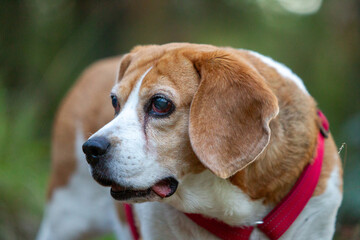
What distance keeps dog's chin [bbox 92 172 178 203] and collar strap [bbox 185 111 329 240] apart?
32 cm

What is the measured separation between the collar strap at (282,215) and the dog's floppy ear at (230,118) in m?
0.43

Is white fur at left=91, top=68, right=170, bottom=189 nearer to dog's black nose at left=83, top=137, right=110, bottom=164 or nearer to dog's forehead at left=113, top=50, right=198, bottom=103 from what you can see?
dog's black nose at left=83, top=137, right=110, bottom=164

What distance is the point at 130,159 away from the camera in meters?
2.69

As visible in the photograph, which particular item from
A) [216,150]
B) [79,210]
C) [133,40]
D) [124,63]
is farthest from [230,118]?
[133,40]

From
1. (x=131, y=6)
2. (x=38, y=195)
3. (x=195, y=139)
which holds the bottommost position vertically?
(x=38, y=195)

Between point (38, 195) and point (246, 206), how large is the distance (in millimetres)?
4017

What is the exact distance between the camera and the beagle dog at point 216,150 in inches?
107

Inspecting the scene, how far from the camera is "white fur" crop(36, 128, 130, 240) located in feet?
15.2

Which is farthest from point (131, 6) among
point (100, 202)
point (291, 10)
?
point (100, 202)

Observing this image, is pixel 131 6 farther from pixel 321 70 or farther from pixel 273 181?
pixel 273 181

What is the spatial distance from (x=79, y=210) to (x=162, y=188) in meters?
2.17

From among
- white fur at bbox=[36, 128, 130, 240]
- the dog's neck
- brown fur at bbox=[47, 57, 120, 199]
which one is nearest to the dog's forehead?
the dog's neck

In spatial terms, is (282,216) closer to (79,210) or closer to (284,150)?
(284,150)

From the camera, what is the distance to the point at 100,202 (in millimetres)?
4754
